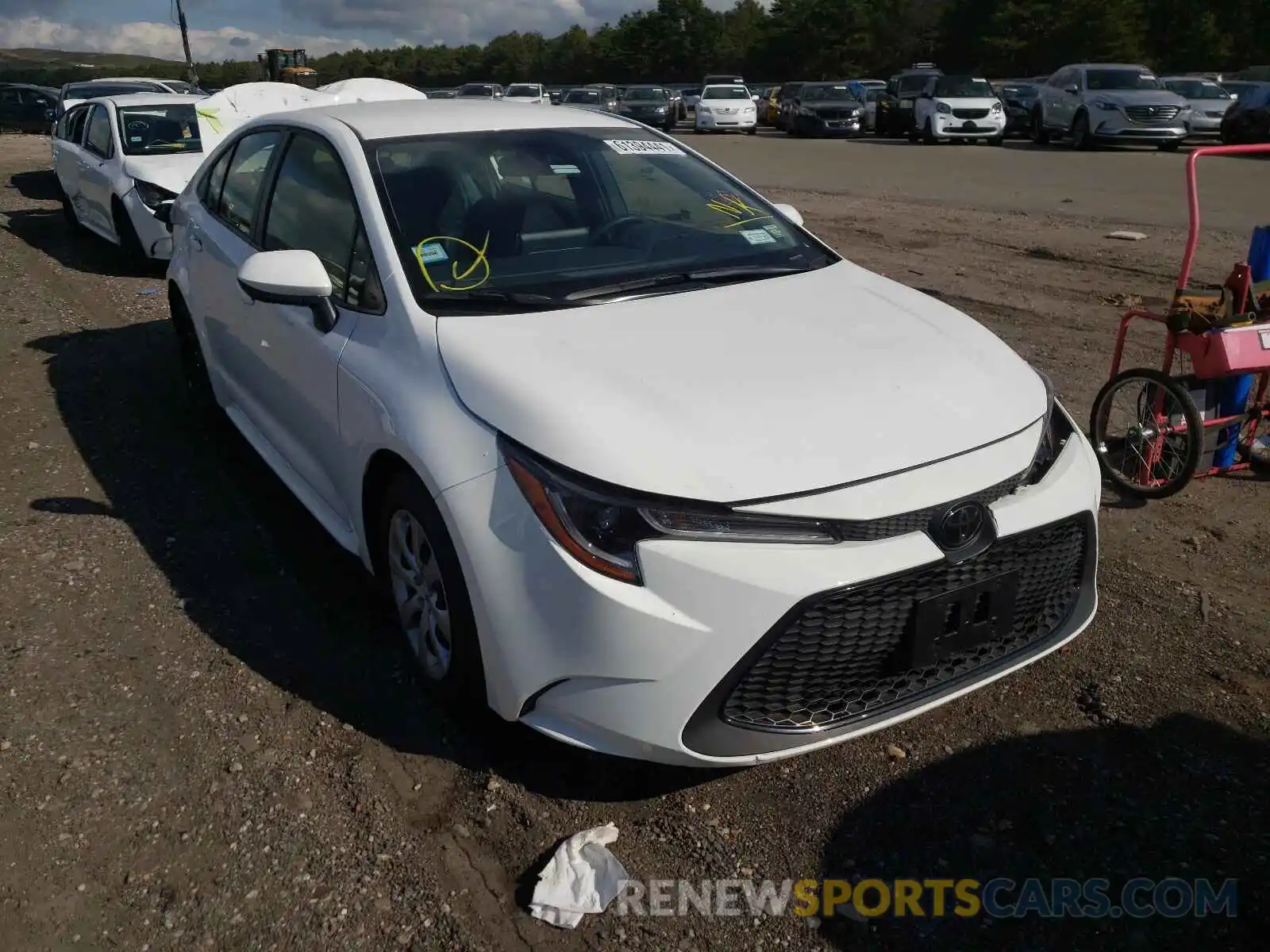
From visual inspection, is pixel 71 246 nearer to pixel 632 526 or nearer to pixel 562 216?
pixel 562 216

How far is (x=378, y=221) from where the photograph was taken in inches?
132

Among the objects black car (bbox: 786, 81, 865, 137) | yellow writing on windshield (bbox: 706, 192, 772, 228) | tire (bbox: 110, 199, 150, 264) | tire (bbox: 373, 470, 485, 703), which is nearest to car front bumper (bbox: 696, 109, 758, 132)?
black car (bbox: 786, 81, 865, 137)

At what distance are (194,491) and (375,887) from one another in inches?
A: 111

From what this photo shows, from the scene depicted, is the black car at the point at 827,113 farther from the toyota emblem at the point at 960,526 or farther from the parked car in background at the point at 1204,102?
the toyota emblem at the point at 960,526

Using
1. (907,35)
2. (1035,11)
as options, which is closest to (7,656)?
(1035,11)

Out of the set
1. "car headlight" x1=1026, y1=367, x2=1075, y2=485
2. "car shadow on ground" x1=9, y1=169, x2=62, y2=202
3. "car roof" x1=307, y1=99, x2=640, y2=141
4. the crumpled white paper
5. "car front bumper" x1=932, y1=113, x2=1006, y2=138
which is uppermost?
"car roof" x1=307, y1=99, x2=640, y2=141

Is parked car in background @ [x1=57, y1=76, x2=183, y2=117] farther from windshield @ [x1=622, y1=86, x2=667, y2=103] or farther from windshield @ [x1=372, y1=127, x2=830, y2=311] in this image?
windshield @ [x1=372, y1=127, x2=830, y2=311]

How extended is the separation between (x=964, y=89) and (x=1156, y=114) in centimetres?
533

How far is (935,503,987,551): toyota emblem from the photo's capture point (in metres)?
2.55

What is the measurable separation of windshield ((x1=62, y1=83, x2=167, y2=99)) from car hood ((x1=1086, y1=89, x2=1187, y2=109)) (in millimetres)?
17288

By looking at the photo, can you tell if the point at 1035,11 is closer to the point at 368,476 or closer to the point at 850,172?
the point at 850,172

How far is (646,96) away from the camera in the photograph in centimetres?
3422

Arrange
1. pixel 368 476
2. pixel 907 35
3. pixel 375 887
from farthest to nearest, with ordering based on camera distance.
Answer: pixel 907 35, pixel 368 476, pixel 375 887

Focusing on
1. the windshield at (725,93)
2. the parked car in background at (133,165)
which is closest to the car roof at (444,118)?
the parked car in background at (133,165)
